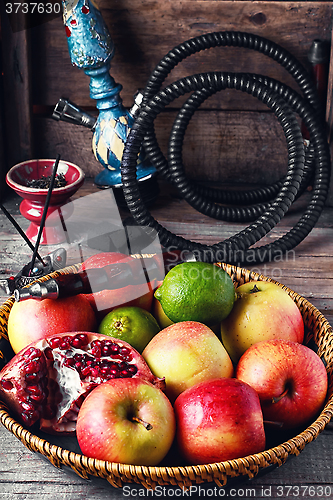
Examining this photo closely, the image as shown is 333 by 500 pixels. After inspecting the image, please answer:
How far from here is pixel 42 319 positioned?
667mm

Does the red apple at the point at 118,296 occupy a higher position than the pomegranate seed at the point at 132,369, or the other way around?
the red apple at the point at 118,296

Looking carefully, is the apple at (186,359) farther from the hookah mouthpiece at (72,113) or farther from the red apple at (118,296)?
the hookah mouthpiece at (72,113)

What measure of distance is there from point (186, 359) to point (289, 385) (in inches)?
5.3

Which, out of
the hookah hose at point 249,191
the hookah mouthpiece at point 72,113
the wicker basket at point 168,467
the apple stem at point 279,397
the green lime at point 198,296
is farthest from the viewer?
the hookah mouthpiece at point 72,113

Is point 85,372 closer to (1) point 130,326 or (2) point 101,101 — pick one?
(1) point 130,326

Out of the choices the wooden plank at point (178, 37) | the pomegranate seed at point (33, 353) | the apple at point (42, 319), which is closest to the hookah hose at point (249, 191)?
the wooden plank at point (178, 37)

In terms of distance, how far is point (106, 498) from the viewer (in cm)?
58

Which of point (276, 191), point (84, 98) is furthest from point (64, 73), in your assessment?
point (276, 191)

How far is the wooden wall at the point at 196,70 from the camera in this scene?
1.34m

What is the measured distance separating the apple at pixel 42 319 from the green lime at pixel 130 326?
0.13ft

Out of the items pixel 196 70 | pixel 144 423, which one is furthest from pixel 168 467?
pixel 196 70

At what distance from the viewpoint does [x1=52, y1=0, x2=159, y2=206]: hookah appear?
1174 mm

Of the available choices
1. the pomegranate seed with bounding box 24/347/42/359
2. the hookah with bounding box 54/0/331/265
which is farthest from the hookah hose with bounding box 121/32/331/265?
the pomegranate seed with bounding box 24/347/42/359

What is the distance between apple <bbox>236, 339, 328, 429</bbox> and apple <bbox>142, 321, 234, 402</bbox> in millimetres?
43
